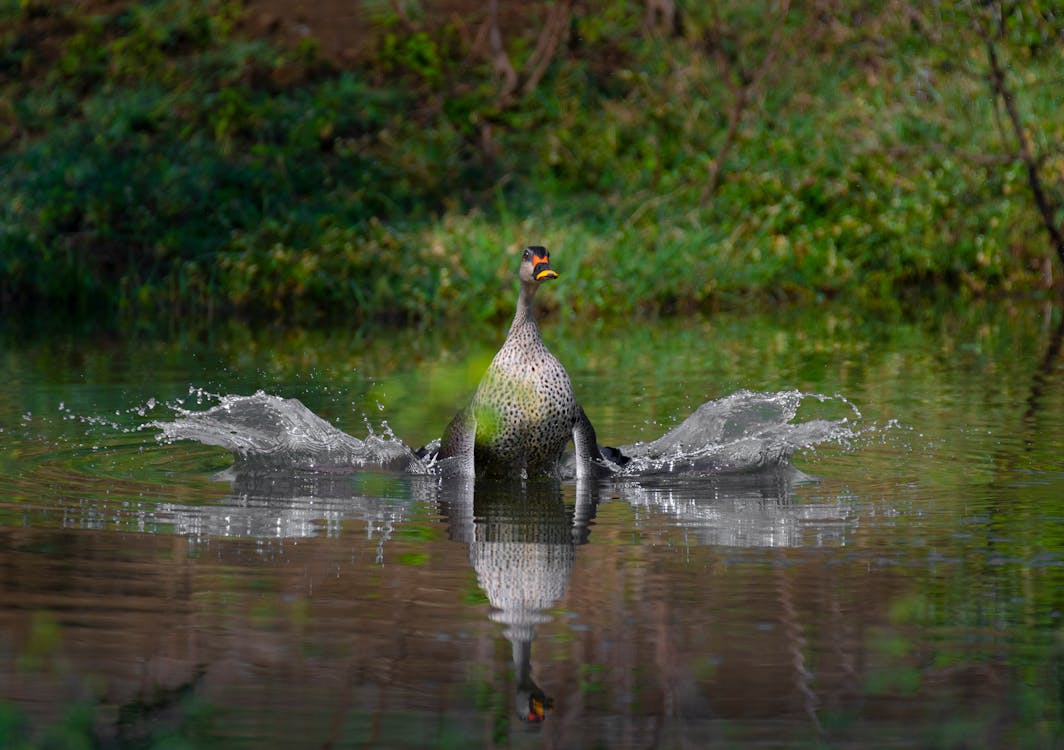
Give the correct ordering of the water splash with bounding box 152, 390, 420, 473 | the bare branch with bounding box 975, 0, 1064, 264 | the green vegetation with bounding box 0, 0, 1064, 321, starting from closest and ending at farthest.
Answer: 1. the water splash with bounding box 152, 390, 420, 473
2. the bare branch with bounding box 975, 0, 1064, 264
3. the green vegetation with bounding box 0, 0, 1064, 321

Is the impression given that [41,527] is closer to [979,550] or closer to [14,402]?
[979,550]

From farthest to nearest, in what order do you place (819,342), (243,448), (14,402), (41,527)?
(819,342)
(14,402)
(243,448)
(41,527)

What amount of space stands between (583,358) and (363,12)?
13060 mm

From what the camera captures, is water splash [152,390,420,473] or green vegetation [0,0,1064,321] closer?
water splash [152,390,420,473]

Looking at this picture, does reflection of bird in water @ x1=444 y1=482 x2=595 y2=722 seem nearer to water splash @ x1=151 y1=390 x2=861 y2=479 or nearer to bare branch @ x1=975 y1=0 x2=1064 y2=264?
water splash @ x1=151 y1=390 x2=861 y2=479

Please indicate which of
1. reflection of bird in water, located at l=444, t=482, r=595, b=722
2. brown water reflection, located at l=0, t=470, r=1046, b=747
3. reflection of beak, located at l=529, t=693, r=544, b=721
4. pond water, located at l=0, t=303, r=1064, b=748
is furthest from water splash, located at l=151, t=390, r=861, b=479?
reflection of beak, located at l=529, t=693, r=544, b=721

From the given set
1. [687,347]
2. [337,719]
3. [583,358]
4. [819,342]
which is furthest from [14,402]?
[337,719]

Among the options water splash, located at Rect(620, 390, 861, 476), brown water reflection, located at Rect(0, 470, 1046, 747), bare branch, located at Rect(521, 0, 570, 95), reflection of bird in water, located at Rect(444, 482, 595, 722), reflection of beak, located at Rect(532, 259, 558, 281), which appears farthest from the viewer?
bare branch, located at Rect(521, 0, 570, 95)

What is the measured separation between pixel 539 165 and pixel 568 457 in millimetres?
13547

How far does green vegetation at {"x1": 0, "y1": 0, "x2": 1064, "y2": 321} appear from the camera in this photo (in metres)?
21.0

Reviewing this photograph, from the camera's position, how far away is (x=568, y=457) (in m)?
10.7

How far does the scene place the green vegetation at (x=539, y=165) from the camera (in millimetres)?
21047

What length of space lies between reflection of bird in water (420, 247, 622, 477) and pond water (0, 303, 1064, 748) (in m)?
0.18

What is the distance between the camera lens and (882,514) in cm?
891
